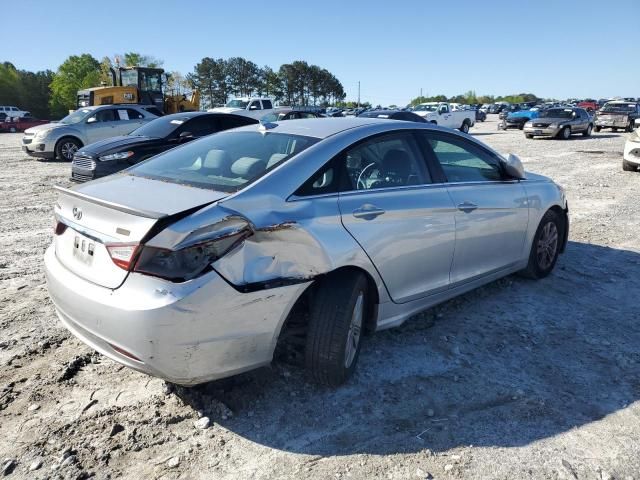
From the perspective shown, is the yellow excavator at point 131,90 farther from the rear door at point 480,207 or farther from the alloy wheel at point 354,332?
the alloy wheel at point 354,332

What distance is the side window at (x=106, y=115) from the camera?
617 inches

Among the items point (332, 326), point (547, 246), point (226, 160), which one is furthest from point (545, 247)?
point (226, 160)

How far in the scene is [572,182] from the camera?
11312 millimetres

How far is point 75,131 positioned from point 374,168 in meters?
14.4

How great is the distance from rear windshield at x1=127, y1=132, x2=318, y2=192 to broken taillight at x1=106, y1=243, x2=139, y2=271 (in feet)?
1.90

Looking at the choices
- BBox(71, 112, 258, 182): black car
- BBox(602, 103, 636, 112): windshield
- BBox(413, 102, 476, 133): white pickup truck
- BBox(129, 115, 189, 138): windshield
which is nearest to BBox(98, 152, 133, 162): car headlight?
BBox(71, 112, 258, 182): black car

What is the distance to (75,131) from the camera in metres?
15.3

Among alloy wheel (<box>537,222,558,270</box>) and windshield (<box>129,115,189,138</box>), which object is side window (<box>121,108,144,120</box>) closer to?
windshield (<box>129,115,189,138</box>)

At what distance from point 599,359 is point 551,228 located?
1.73 meters

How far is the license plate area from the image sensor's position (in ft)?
8.65

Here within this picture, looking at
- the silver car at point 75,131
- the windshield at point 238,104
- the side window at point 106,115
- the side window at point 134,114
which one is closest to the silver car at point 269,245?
the silver car at point 75,131

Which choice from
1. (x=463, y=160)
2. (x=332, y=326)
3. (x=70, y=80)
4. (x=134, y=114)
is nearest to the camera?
(x=332, y=326)

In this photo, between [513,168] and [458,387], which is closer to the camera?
[458,387]

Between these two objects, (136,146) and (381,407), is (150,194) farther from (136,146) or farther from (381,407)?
(136,146)
